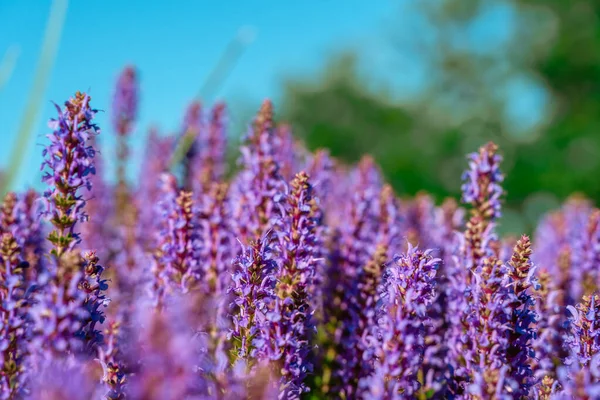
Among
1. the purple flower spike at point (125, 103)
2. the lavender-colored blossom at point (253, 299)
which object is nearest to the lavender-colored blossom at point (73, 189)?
the lavender-colored blossom at point (253, 299)

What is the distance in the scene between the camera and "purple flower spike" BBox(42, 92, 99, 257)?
311 cm

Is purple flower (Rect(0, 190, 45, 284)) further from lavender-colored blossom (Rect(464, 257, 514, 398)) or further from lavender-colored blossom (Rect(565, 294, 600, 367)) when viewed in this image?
lavender-colored blossom (Rect(565, 294, 600, 367))

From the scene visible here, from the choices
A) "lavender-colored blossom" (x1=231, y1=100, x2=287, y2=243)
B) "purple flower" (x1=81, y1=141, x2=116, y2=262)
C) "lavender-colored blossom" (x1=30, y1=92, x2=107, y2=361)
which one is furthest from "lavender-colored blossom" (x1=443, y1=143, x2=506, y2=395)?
"purple flower" (x1=81, y1=141, x2=116, y2=262)

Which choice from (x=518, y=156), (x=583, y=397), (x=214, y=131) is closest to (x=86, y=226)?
(x=214, y=131)

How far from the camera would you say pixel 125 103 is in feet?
28.4

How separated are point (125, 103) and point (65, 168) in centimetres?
578

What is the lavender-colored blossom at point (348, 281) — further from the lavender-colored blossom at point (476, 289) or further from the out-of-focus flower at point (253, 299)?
the out-of-focus flower at point (253, 299)

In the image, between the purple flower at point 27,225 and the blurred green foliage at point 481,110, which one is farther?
the blurred green foliage at point 481,110

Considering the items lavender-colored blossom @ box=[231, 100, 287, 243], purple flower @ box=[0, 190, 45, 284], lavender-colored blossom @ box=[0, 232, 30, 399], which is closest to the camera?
lavender-colored blossom @ box=[0, 232, 30, 399]

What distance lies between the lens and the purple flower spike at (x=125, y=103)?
8.67m

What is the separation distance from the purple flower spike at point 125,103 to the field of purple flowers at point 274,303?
10.5ft

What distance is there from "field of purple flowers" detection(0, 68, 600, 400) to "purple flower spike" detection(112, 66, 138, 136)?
3194mm

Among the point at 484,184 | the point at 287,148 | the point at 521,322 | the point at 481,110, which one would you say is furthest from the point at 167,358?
the point at 481,110

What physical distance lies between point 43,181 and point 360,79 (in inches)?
1597
